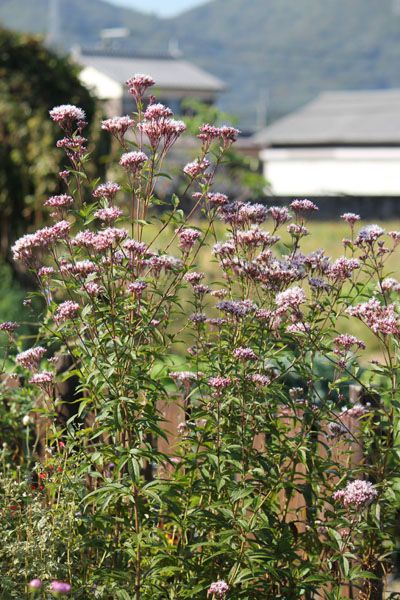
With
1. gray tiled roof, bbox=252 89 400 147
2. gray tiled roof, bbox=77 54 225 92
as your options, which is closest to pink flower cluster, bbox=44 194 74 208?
gray tiled roof, bbox=252 89 400 147

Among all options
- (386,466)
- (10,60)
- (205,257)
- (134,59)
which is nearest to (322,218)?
(205,257)

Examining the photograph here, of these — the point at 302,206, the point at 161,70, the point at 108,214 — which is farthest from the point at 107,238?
the point at 161,70

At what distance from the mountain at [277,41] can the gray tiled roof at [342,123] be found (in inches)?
3461

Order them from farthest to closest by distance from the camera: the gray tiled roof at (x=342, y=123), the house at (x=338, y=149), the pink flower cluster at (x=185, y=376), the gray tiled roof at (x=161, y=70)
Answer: the gray tiled roof at (x=161, y=70), the gray tiled roof at (x=342, y=123), the house at (x=338, y=149), the pink flower cluster at (x=185, y=376)

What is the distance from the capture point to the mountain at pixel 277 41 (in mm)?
163500

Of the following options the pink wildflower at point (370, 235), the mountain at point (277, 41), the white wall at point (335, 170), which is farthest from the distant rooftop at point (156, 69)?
the mountain at point (277, 41)

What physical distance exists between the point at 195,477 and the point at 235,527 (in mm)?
248

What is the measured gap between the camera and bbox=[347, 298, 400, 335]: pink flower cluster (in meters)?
3.10

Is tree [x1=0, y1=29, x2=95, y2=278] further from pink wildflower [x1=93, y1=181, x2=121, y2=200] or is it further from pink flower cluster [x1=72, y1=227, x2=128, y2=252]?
pink flower cluster [x1=72, y1=227, x2=128, y2=252]

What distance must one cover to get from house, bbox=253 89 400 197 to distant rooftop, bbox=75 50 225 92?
19.0 feet

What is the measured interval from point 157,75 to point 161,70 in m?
2.17

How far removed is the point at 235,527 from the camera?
3252mm

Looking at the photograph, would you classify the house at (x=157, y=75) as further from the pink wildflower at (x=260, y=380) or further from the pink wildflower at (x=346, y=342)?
the pink wildflower at (x=260, y=380)

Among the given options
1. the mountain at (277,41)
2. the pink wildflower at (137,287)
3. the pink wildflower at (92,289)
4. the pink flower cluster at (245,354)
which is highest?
the pink wildflower at (137,287)
